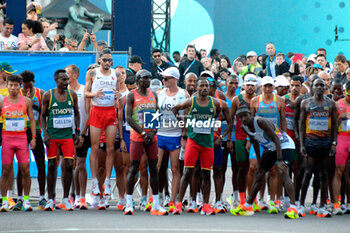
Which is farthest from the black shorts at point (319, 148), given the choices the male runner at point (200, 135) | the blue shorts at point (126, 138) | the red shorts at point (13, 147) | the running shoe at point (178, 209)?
the red shorts at point (13, 147)

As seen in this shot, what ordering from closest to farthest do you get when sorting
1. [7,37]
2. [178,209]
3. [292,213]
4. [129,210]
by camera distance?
[292,213]
[129,210]
[178,209]
[7,37]

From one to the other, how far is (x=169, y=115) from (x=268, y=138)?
68.3 inches

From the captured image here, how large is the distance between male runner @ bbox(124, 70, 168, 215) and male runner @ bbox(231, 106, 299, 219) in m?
1.40

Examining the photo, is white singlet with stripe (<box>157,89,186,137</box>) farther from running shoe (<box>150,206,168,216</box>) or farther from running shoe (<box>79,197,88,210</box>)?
running shoe (<box>79,197,88,210</box>)

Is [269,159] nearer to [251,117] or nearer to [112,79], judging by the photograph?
[251,117]

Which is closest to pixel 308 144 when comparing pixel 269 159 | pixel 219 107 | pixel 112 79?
pixel 269 159

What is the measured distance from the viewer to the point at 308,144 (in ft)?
39.8

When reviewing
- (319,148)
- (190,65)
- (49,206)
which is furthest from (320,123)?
(190,65)

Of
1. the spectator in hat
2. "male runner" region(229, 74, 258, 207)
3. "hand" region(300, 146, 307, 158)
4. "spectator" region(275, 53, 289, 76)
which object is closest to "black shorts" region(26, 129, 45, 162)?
the spectator in hat

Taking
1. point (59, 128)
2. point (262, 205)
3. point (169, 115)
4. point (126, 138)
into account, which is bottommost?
point (262, 205)

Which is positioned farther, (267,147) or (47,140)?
(47,140)

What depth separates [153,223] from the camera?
10539 millimetres

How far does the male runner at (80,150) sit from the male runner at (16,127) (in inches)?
34.9

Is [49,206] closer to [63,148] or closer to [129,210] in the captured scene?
[63,148]
